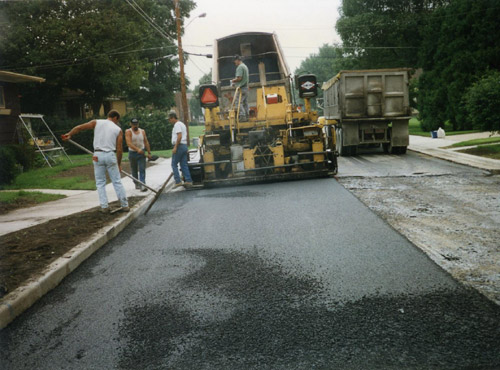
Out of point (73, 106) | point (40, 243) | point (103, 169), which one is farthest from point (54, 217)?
point (73, 106)

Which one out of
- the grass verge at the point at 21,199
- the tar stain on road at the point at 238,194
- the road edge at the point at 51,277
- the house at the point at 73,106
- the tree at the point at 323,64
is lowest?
the tar stain on road at the point at 238,194

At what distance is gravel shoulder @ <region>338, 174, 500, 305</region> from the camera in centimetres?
478

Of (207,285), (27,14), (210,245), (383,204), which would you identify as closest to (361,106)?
(383,204)

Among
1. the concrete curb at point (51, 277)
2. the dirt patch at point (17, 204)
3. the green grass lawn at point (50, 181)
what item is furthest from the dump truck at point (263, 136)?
the concrete curb at point (51, 277)

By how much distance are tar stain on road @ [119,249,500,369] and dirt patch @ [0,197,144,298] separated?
66.6 inches

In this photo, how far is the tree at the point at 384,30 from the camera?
37531 mm

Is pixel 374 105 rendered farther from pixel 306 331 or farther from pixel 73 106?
pixel 73 106

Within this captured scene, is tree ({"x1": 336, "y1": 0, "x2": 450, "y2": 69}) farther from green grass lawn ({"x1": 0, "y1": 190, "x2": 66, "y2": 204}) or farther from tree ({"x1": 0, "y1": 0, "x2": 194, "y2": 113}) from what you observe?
green grass lawn ({"x1": 0, "y1": 190, "x2": 66, "y2": 204})

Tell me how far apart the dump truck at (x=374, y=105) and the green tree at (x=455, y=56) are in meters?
9.58

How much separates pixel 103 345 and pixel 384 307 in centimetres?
222

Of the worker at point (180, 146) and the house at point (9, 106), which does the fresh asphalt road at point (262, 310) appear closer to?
the worker at point (180, 146)

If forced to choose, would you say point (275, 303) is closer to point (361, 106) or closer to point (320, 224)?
point (320, 224)

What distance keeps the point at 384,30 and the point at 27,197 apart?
33554mm

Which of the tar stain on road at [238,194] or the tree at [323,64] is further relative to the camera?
the tree at [323,64]
